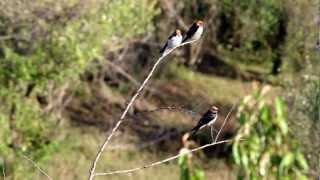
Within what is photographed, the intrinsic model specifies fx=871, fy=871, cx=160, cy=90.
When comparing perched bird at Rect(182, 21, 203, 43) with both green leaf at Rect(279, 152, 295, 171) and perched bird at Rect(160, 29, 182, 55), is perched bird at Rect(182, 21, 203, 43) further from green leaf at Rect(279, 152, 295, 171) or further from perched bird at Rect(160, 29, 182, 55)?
green leaf at Rect(279, 152, 295, 171)

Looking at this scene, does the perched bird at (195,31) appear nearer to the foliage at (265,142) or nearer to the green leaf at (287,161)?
the foliage at (265,142)

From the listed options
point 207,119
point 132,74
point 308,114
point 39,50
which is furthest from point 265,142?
point 132,74

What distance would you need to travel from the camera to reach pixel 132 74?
2102cm

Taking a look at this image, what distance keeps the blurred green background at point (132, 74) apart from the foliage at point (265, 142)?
23.7 feet

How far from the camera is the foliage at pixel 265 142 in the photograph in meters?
3.36

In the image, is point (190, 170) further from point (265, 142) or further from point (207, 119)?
point (207, 119)

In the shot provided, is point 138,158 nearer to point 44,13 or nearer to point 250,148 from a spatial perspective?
point 44,13

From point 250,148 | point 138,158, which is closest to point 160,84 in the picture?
point 138,158

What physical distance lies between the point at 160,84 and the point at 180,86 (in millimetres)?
636

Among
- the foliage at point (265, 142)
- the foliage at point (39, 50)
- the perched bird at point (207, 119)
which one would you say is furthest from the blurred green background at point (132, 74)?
the foliage at point (265, 142)

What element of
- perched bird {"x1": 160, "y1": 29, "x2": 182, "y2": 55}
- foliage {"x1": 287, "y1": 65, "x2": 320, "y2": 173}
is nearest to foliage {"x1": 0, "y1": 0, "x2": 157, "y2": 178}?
foliage {"x1": 287, "y1": 65, "x2": 320, "y2": 173}

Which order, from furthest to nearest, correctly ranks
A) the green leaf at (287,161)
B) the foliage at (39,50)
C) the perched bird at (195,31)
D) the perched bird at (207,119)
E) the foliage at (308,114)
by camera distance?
1. the foliage at (39,50)
2. the foliage at (308,114)
3. the perched bird at (195,31)
4. the perched bird at (207,119)
5. the green leaf at (287,161)

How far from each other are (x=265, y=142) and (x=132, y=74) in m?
17.6

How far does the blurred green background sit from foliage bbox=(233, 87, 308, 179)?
284 inches
